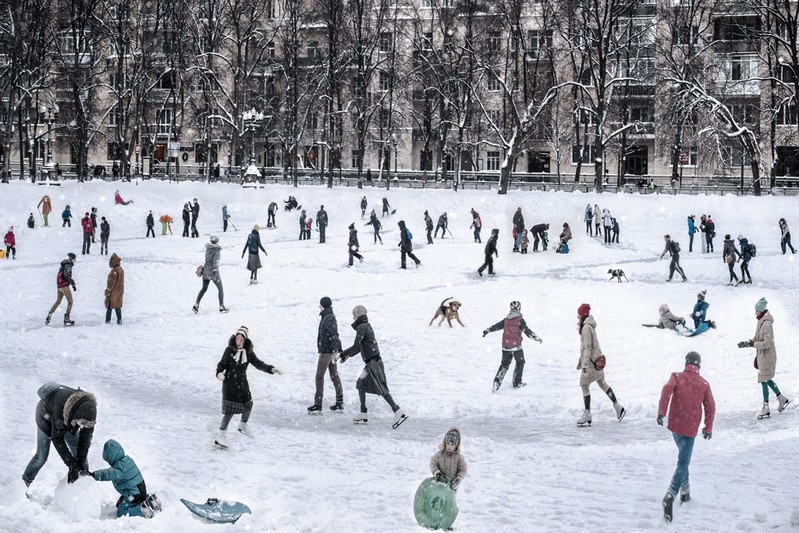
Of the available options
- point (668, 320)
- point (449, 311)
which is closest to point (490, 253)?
point (449, 311)

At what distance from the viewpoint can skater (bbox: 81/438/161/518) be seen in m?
7.47

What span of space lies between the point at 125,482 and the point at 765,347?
7.27m

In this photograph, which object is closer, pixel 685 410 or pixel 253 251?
pixel 685 410

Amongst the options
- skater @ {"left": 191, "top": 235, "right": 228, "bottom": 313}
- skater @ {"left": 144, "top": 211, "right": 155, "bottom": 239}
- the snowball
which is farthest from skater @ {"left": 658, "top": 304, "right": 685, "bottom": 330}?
skater @ {"left": 144, "top": 211, "right": 155, "bottom": 239}

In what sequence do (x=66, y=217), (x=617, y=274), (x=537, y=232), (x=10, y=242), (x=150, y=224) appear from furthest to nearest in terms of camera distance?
1. (x=66, y=217)
2. (x=150, y=224)
3. (x=537, y=232)
4. (x=10, y=242)
5. (x=617, y=274)

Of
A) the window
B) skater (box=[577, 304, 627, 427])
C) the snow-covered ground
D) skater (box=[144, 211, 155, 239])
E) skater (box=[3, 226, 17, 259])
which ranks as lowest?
the snow-covered ground

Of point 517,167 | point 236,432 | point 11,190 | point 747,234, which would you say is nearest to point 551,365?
point 236,432

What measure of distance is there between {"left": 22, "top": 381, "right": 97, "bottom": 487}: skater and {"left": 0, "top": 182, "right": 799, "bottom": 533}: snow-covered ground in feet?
1.45

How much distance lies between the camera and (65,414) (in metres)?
7.51

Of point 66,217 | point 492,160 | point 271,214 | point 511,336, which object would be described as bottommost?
point 511,336

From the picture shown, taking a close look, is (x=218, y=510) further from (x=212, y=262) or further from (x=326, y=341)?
(x=212, y=262)

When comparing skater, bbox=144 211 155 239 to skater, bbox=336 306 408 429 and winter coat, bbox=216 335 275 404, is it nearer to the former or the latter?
skater, bbox=336 306 408 429

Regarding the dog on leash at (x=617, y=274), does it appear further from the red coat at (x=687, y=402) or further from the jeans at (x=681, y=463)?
the jeans at (x=681, y=463)

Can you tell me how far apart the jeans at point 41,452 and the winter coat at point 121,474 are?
337mm
